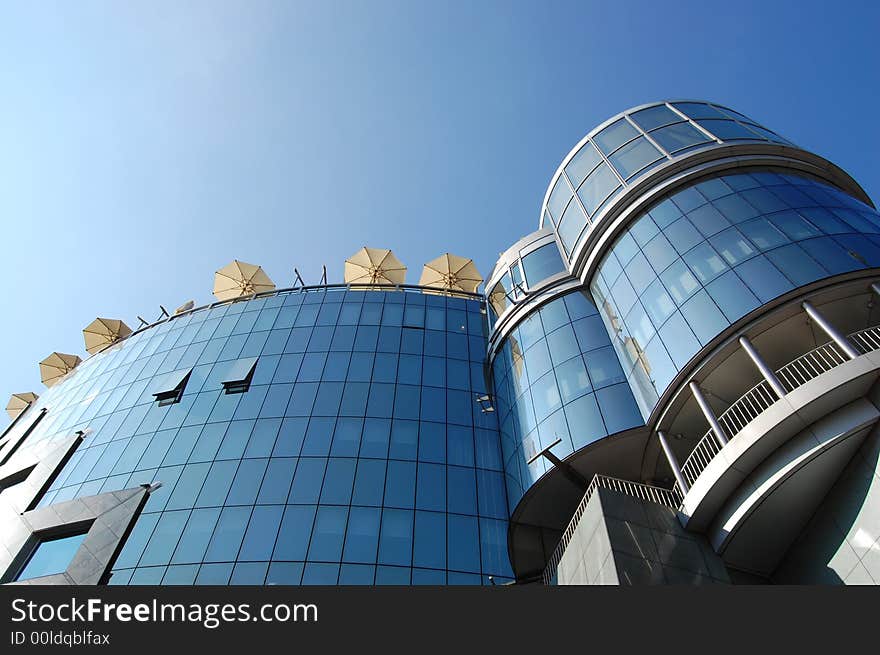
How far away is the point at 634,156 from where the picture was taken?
25.2m

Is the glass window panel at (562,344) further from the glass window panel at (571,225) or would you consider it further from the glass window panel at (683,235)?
the glass window panel at (683,235)

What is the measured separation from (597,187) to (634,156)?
1907mm

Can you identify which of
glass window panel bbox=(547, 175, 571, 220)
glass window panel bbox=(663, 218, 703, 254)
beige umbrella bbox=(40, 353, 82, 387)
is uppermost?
beige umbrella bbox=(40, 353, 82, 387)

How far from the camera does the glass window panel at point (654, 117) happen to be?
85.7ft

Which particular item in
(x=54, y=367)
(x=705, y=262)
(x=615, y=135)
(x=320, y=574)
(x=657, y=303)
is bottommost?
(x=320, y=574)

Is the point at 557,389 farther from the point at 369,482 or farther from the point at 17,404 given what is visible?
the point at 17,404

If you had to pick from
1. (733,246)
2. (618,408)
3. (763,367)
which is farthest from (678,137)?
(763,367)

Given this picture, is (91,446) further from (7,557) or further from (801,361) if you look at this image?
(801,361)

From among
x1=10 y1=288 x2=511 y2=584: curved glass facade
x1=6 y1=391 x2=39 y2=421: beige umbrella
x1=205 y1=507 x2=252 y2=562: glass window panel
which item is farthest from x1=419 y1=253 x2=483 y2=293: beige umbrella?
x1=6 y1=391 x2=39 y2=421: beige umbrella

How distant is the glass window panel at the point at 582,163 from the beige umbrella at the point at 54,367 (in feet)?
122

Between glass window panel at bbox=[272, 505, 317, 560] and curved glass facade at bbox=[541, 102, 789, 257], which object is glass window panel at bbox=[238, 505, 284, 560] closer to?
glass window panel at bbox=[272, 505, 317, 560]

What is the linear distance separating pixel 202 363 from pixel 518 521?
18833 mm

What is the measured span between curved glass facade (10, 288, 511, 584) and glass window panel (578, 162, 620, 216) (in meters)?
9.95

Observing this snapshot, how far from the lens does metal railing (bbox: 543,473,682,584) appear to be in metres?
17.7
